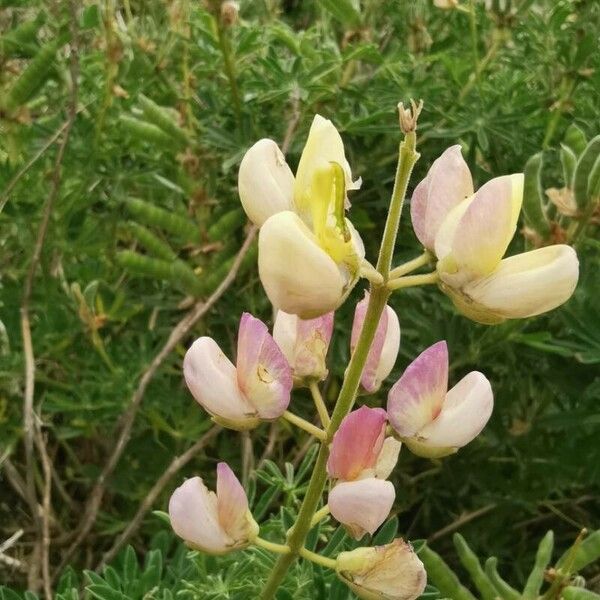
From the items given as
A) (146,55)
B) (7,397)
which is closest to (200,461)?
(7,397)

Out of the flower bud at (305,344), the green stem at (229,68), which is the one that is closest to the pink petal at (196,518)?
the flower bud at (305,344)

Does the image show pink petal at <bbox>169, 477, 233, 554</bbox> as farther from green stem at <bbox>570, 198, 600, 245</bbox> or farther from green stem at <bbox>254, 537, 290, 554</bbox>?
green stem at <bbox>570, 198, 600, 245</bbox>

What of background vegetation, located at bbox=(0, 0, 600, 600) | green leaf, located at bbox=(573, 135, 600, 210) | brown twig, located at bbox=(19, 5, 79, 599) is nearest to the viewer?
green leaf, located at bbox=(573, 135, 600, 210)

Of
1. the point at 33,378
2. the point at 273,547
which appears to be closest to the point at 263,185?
the point at 273,547

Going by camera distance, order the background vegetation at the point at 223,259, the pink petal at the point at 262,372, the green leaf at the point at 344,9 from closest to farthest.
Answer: the pink petal at the point at 262,372, the background vegetation at the point at 223,259, the green leaf at the point at 344,9

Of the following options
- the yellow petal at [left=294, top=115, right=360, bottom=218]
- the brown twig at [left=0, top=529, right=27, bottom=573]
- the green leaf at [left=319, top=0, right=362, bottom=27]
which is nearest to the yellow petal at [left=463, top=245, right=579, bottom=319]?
the yellow petal at [left=294, top=115, right=360, bottom=218]

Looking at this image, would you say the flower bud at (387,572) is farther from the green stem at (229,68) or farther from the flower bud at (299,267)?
the green stem at (229,68)

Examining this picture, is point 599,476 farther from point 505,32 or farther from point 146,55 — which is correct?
point 146,55
